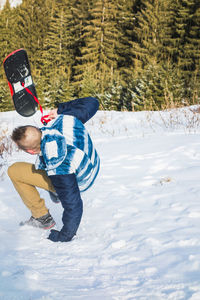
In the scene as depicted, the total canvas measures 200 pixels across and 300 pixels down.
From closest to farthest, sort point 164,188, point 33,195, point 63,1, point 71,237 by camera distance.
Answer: point 71,237, point 33,195, point 164,188, point 63,1

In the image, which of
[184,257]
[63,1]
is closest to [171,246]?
[184,257]

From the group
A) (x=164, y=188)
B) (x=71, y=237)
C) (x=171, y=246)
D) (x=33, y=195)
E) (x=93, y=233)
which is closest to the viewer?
(x=171, y=246)

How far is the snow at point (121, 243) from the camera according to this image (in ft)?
4.57

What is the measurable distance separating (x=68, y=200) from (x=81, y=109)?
75 cm

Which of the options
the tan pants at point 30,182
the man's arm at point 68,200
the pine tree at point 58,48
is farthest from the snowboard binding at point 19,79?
the pine tree at point 58,48

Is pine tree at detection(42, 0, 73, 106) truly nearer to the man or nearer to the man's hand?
the man's hand

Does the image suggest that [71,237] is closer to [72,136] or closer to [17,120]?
[72,136]

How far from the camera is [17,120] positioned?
11391 millimetres

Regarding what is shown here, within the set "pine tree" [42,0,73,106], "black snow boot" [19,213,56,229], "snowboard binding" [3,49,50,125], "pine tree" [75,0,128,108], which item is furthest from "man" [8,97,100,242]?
"pine tree" [42,0,73,106]

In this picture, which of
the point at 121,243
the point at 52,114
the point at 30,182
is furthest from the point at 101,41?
the point at 121,243

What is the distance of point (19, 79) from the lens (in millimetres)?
3430

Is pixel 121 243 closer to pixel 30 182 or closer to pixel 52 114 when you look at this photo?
pixel 30 182

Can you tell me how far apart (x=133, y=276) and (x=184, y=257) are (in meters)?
0.32

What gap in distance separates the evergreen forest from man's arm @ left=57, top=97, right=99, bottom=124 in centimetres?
1311
